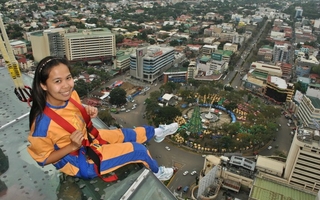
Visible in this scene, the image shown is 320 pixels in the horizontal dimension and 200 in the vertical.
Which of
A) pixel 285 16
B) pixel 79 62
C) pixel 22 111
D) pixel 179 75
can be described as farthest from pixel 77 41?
pixel 285 16

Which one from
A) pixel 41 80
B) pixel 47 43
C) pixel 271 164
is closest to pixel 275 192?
pixel 271 164

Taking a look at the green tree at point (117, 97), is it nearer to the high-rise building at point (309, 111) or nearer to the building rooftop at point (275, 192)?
the building rooftop at point (275, 192)

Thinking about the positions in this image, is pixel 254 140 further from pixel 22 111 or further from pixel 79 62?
pixel 79 62

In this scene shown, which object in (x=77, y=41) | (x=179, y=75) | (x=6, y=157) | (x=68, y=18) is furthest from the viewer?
(x=68, y=18)

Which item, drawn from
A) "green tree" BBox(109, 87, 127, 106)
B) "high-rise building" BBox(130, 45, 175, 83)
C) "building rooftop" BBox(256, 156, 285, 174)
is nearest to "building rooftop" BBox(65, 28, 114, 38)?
"high-rise building" BBox(130, 45, 175, 83)

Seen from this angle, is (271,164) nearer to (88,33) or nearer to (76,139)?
(76,139)

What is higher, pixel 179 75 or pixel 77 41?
pixel 77 41
